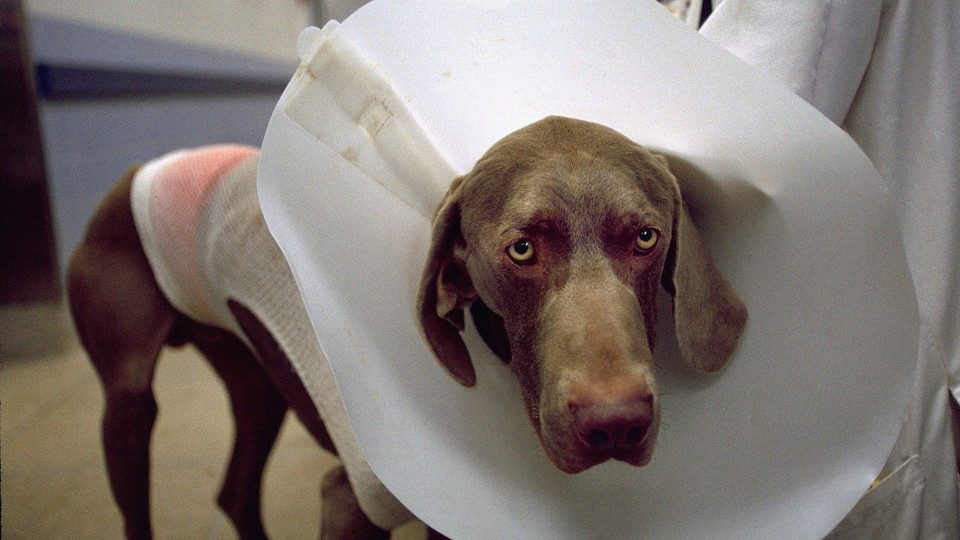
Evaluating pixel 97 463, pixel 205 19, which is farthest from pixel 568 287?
pixel 205 19

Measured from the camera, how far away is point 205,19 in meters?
3.31

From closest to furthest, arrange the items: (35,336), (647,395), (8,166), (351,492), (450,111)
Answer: (647,395) < (450,111) < (351,492) < (35,336) < (8,166)

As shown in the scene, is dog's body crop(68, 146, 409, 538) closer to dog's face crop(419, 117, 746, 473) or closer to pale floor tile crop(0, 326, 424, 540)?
pale floor tile crop(0, 326, 424, 540)

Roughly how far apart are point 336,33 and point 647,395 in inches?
22.4

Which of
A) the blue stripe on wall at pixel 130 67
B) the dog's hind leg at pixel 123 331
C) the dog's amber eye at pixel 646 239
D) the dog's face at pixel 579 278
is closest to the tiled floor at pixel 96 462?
the dog's hind leg at pixel 123 331

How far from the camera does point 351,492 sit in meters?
1.10

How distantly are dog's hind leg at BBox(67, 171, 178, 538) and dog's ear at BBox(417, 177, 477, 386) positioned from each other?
0.91 metres

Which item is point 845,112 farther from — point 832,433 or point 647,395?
point 647,395

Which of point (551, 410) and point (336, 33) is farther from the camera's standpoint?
point (336, 33)

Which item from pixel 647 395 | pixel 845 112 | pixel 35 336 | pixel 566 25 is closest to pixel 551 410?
pixel 647 395

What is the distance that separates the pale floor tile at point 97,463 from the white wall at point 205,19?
1507 millimetres

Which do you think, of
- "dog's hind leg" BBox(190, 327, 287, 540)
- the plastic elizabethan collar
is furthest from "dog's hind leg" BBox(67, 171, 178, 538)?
the plastic elizabethan collar

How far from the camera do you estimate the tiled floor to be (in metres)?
1.53

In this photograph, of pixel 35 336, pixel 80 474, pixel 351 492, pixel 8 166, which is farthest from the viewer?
pixel 8 166
